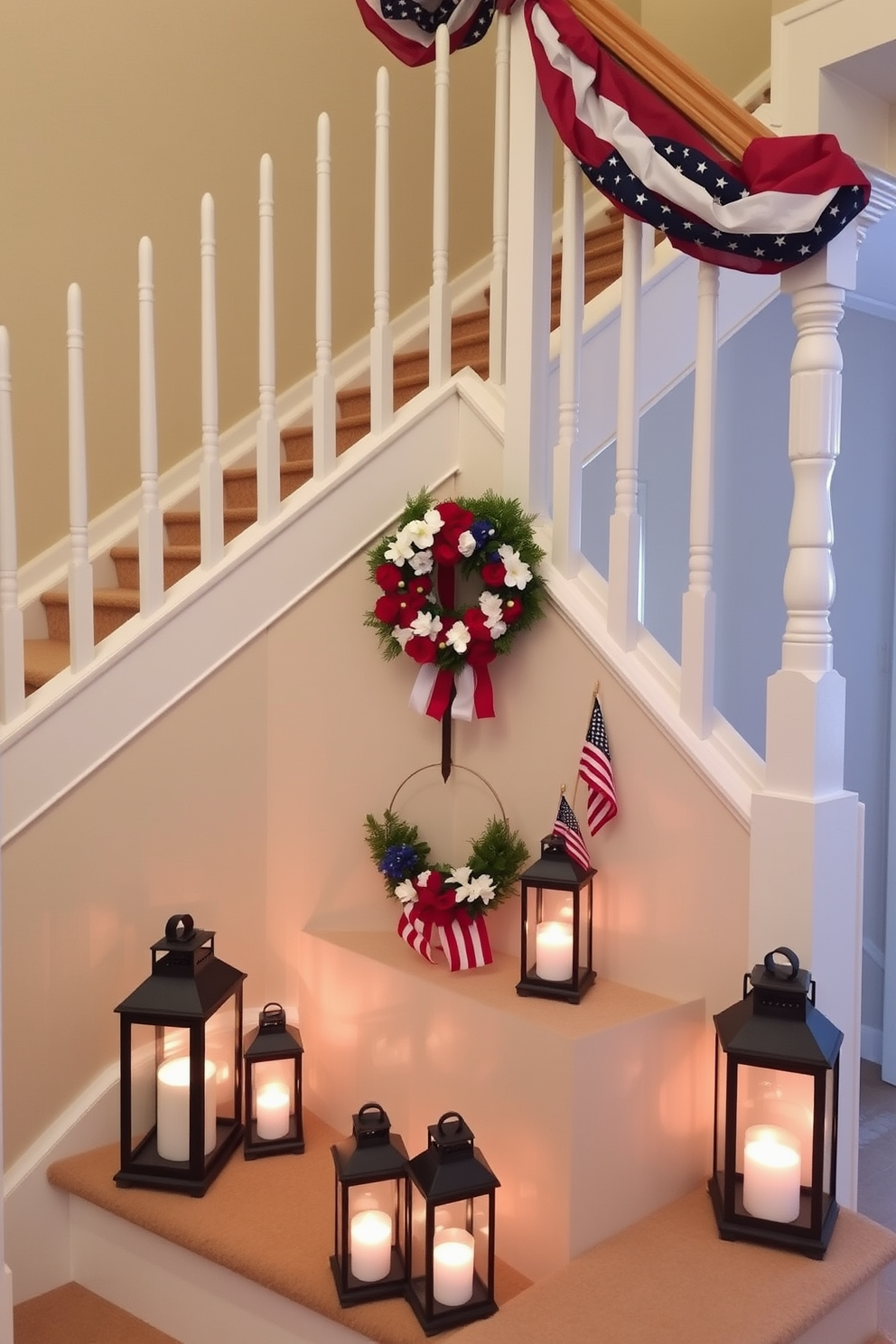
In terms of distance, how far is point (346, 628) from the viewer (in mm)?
2471

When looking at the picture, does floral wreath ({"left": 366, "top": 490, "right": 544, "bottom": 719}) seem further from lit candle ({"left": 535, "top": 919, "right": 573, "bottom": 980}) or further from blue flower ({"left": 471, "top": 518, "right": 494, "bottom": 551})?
lit candle ({"left": 535, "top": 919, "right": 573, "bottom": 980})

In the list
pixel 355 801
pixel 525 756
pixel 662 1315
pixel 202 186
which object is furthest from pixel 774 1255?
pixel 202 186

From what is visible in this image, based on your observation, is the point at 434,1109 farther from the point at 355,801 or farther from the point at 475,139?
the point at 475,139

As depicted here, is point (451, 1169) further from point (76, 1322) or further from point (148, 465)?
point (148, 465)

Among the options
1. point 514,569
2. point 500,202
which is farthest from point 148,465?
point 500,202

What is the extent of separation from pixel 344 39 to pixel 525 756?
2.72m

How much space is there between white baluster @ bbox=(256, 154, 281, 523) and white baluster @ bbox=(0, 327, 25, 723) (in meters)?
Answer: 0.48

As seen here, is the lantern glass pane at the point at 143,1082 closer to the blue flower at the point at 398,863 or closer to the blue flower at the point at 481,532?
the blue flower at the point at 398,863

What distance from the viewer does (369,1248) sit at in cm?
179

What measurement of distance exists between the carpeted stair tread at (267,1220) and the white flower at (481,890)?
555 mm

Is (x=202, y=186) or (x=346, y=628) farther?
(x=202, y=186)

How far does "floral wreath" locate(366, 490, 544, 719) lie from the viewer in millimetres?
2283

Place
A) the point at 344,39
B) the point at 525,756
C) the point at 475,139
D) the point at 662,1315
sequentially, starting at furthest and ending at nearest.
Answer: the point at 475,139, the point at 344,39, the point at 525,756, the point at 662,1315

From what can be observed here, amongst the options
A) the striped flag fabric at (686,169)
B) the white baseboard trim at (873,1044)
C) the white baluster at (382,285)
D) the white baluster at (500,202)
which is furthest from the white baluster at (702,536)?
the white baseboard trim at (873,1044)
